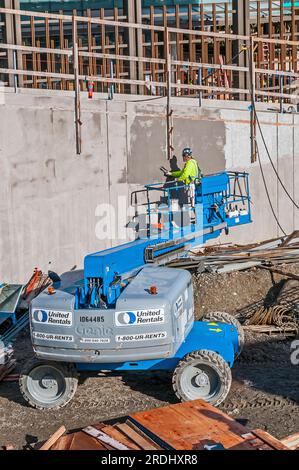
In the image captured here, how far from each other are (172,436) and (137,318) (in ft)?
6.07

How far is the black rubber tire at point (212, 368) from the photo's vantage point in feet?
32.3

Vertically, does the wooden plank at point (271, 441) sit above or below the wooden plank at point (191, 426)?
above

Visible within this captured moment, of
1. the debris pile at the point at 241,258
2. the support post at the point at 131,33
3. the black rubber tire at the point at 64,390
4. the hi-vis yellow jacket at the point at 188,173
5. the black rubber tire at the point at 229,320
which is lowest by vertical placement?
the black rubber tire at the point at 64,390

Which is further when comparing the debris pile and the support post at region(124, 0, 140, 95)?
the support post at region(124, 0, 140, 95)

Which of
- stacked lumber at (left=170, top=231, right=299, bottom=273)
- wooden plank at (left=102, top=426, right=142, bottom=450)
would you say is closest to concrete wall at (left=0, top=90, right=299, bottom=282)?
stacked lumber at (left=170, top=231, right=299, bottom=273)

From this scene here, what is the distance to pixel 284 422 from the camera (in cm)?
936

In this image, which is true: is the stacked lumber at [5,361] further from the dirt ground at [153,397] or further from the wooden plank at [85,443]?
the wooden plank at [85,443]

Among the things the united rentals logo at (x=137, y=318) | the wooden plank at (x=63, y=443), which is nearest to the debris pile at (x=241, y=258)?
the united rentals logo at (x=137, y=318)

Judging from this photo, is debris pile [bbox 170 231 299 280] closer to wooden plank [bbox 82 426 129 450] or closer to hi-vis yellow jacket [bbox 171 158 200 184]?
hi-vis yellow jacket [bbox 171 158 200 184]

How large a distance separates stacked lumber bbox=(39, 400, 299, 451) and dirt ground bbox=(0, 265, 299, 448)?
107 centimetres

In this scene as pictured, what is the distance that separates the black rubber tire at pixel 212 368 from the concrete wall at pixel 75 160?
17.4ft

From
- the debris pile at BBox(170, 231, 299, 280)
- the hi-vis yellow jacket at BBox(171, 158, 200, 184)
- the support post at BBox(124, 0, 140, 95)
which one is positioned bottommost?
the debris pile at BBox(170, 231, 299, 280)

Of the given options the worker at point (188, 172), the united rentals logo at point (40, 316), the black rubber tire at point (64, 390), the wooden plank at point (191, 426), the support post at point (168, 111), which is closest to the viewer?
the wooden plank at point (191, 426)

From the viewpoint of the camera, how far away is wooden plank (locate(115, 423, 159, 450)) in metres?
7.91
